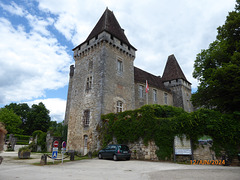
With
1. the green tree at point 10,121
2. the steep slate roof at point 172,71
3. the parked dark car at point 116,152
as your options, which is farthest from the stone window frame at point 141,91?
the green tree at point 10,121

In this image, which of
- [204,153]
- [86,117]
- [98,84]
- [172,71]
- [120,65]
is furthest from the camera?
[172,71]

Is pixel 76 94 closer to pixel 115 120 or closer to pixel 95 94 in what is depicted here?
pixel 95 94

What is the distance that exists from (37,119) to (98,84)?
3427 centimetres

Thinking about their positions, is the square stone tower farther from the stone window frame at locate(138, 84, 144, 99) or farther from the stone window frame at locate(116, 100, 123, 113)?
the stone window frame at locate(138, 84, 144, 99)

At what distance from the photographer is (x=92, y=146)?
50.2 feet

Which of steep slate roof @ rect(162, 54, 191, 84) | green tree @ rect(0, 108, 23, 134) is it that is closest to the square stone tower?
steep slate roof @ rect(162, 54, 191, 84)

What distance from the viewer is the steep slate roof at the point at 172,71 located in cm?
2825

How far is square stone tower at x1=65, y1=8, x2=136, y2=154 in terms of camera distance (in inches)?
635

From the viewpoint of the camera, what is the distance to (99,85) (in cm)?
1652

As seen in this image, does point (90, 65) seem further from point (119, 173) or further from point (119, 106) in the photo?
point (119, 173)

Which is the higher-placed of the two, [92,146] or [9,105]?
[9,105]

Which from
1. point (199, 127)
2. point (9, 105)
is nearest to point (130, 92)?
point (199, 127)

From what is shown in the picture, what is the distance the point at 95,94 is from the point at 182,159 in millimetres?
9747

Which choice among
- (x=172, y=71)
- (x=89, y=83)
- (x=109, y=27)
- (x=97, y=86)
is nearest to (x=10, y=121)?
(x=89, y=83)
